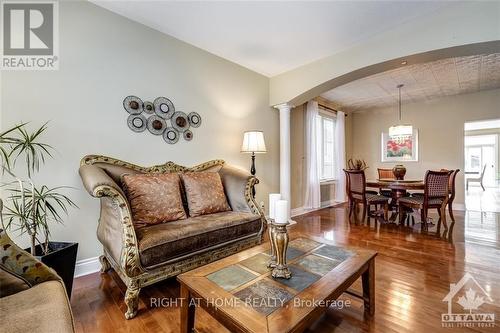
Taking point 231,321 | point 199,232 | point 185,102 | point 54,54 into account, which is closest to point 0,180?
point 54,54

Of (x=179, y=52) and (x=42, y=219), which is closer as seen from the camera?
(x=42, y=219)

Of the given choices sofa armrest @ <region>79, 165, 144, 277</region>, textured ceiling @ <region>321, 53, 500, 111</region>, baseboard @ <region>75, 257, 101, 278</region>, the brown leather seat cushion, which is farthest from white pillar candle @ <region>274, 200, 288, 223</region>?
textured ceiling @ <region>321, 53, 500, 111</region>

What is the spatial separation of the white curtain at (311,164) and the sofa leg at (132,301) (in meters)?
3.61

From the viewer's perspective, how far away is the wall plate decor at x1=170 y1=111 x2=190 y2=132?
2652 mm

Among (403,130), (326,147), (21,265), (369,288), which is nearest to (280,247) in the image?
Answer: (369,288)

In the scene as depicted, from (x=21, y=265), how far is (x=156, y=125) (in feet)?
5.73

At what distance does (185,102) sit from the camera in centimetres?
277

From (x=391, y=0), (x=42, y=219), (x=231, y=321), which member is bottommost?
(x=231, y=321)

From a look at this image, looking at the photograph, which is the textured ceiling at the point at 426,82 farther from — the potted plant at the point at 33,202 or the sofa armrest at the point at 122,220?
the potted plant at the point at 33,202

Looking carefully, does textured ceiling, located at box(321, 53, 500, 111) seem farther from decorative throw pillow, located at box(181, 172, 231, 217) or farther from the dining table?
decorative throw pillow, located at box(181, 172, 231, 217)

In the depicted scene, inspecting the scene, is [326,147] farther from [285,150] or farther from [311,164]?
[285,150]

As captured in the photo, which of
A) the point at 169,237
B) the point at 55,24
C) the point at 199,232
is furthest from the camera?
the point at 55,24

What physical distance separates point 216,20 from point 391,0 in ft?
5.78

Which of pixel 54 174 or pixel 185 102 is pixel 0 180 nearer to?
pixel 54 174
